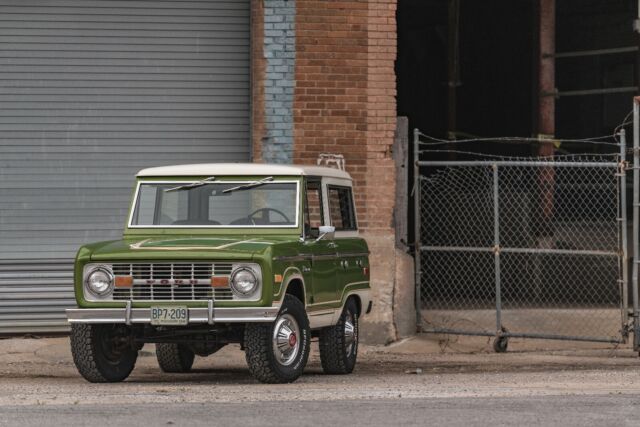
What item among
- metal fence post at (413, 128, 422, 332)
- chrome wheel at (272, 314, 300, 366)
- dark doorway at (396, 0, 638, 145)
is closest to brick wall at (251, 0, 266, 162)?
metal fence post at (413, 128, 422, 332)

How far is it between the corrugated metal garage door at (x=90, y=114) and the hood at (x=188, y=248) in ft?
13.5

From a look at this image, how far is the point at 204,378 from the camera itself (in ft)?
42.8

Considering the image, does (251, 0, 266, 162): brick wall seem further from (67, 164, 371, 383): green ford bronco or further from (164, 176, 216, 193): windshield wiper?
(164, 176, 216, 193): windshield wiper

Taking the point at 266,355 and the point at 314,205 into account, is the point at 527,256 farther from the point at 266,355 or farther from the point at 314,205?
the point at 266,355

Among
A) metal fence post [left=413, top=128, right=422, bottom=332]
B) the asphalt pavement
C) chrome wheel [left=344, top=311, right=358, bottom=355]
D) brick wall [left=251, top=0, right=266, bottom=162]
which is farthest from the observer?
metal fence post [left=413, top=128, right=422, bottom=332]

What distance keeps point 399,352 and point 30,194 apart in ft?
15.4

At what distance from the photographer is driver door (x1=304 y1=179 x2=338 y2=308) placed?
1216cm

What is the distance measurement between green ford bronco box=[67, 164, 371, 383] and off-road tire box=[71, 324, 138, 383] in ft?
0.04

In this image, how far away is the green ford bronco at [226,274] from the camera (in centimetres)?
1123

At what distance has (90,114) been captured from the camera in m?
16.1

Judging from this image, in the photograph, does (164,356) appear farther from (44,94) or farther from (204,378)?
(44,94)

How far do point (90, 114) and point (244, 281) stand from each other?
5594 millimetres

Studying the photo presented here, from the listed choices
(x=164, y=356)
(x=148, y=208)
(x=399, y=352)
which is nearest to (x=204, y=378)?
(x=164, y=356)

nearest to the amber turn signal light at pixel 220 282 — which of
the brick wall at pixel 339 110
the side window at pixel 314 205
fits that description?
the side window at pixel 314 205
